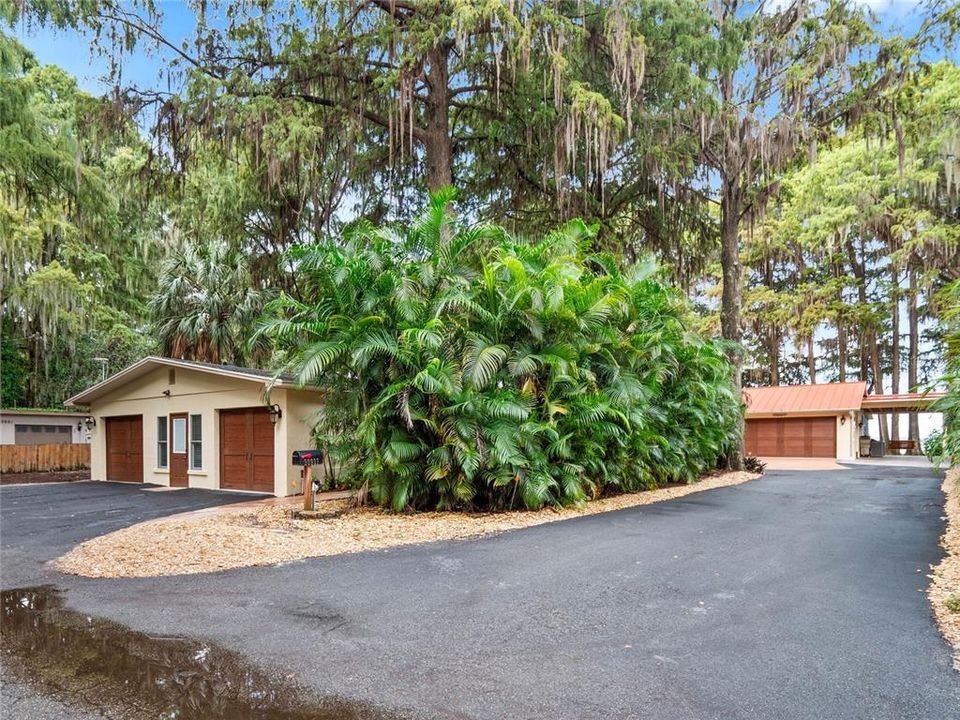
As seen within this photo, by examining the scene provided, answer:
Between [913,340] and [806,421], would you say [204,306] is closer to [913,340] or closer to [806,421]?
[806,421]

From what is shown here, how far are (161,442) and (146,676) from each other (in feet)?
40.8

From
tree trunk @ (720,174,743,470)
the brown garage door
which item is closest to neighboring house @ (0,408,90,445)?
tree trunk @ (720,174,743,470)

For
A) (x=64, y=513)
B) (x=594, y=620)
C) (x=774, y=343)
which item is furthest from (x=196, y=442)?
(x=774, y=343)

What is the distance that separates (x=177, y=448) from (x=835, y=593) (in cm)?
1329

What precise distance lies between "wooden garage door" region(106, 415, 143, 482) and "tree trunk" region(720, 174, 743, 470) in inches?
572

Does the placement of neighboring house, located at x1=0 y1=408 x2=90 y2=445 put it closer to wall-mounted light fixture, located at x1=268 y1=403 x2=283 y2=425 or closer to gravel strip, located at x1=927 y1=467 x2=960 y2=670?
wall-mounted light fixture, located at x1=268 y1=403 x2=283 y2=425

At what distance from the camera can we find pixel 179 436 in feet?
45.5

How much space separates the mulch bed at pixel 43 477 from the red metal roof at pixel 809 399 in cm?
2166

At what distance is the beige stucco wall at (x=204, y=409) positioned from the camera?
38.3 ft

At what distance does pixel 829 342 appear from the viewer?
29812 mm

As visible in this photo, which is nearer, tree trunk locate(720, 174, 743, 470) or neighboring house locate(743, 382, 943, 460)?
tree trunk locate(720, 174, 743, 470)

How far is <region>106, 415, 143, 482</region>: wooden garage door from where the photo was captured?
587 inches

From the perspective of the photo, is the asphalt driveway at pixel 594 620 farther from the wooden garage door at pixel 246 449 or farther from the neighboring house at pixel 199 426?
the wooden garage door at pixel 246 449

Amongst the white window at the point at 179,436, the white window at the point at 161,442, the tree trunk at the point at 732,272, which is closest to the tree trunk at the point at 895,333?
the tree trunk at the point at 732,272
